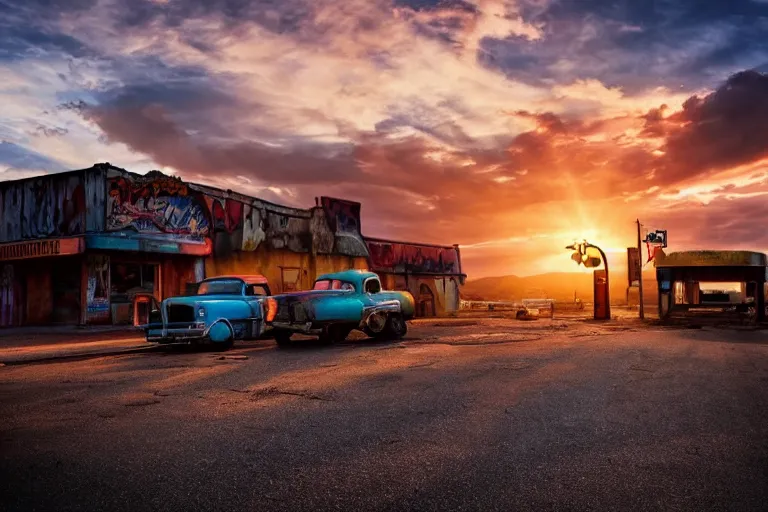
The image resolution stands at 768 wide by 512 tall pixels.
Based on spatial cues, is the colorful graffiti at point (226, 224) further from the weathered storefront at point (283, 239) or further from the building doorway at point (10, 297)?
the building doorway at point (10, 297)

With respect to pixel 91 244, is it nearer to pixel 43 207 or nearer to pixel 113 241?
Answer: pixel 113 241

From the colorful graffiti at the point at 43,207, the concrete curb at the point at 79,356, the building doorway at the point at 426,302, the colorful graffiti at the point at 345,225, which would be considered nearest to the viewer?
the concrete curb at the point at 79,356

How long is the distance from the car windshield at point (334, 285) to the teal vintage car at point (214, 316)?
5.33 feet

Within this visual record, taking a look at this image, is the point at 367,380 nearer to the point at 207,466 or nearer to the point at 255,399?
the point at 255,399

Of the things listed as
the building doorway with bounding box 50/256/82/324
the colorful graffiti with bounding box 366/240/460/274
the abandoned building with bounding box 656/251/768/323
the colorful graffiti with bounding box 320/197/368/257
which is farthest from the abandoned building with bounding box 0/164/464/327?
the abandoned building with bounding box 656/251/768/323

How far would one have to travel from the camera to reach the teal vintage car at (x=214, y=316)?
13898 mm

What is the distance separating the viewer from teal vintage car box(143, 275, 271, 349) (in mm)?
13898

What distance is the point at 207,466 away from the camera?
15.6 feet

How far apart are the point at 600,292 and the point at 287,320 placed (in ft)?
60.9

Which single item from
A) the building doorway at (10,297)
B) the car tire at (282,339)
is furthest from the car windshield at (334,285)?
the building doorway at (10,297)

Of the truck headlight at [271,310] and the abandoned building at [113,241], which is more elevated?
the abandoned building at [113,241]

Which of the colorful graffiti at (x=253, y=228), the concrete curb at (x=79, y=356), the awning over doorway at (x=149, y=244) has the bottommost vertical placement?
the concrete curb at (x=79, y=356)

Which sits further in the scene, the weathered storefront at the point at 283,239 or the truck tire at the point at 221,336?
the weathered storefront at the point at 283,239

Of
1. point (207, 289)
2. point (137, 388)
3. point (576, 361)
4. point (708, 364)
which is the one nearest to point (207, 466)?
point (137, 388)
